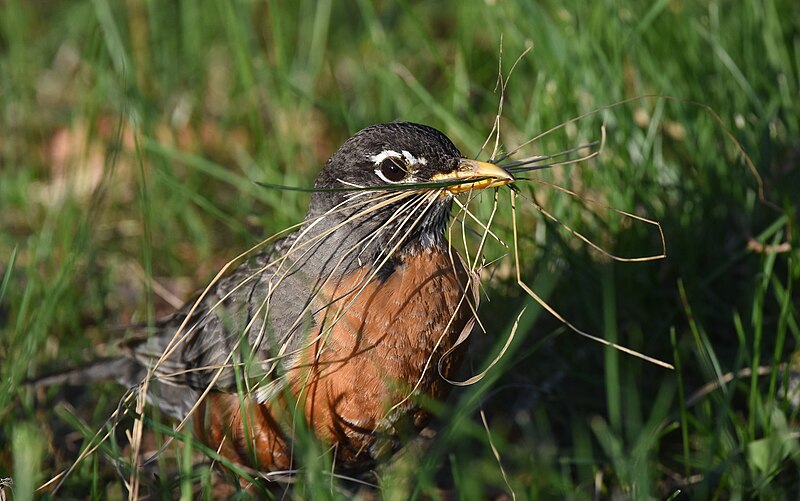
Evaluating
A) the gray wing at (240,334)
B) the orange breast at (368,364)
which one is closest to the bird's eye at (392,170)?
the orange breast at (368,364)

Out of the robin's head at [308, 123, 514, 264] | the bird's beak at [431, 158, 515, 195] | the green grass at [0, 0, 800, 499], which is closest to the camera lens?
the bird's beak at [431, 158, 515, 195]

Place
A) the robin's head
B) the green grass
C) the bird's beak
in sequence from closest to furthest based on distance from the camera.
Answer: the bird's beak
the robin's head
the green grass

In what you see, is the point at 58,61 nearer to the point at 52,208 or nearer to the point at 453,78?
the point at 52,208

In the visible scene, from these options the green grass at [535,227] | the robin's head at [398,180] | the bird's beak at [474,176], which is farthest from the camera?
the green grass at [535,227]

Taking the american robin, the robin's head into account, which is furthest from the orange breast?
the robin's head

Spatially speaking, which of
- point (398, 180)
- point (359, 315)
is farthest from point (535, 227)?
point (359, 315)

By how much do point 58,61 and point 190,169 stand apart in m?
1.97

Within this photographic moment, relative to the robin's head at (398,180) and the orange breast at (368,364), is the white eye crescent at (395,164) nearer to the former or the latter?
the robin's head at (398,180)

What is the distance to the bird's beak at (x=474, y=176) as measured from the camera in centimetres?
314

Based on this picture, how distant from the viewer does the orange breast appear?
10.7 feet

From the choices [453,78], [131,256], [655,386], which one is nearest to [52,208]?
[131,256]

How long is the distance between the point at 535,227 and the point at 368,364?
1632 millimetres

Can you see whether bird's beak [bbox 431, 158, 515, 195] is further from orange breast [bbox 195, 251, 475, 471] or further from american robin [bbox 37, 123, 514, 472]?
orange breast [bbox 195, 251, 475, 471]

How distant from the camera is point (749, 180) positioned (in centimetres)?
412
